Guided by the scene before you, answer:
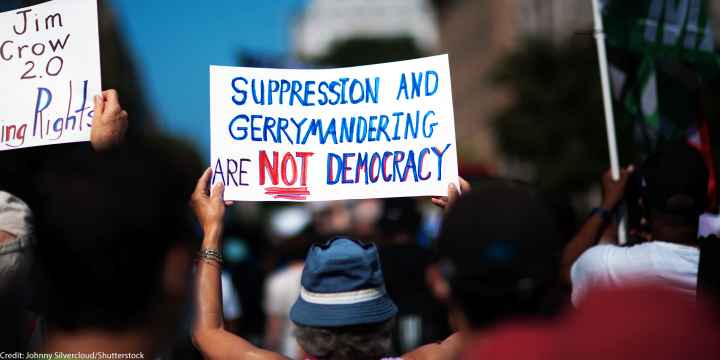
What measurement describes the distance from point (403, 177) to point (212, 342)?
1.13 meters

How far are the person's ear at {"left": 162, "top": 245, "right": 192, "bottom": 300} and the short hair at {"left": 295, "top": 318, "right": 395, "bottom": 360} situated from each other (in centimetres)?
50

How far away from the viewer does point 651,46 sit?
5.62m

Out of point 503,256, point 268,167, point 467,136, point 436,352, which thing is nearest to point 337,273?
point 436,352

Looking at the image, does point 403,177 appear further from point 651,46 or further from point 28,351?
point 651,46

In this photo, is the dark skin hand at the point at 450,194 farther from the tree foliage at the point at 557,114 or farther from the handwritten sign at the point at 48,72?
the tree foliage at the point at 557,114

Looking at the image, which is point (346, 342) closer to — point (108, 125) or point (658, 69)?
point (108, 125)

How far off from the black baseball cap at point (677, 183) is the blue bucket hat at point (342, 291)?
1.17 m

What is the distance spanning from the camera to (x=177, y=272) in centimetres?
212

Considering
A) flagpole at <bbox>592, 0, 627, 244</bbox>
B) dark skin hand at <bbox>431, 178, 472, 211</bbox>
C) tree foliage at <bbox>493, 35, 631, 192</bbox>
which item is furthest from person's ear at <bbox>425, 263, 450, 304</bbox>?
tree foliage at <bbox>493, 35, 631, 192</bbox>

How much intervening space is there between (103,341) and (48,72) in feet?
5.78

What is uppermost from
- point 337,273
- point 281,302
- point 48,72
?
point 48,72

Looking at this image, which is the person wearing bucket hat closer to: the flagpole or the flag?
the flagpole

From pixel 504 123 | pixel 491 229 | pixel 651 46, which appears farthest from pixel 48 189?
pixel 504 123

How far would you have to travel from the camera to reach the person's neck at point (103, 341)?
2.04m
